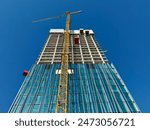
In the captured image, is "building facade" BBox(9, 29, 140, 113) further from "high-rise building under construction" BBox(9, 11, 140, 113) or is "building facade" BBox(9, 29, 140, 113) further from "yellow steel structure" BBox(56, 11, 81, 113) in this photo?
"yellow steel structure" BBox(56, 11, 81, 113)

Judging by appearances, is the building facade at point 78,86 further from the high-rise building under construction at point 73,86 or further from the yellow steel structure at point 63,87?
the yellow steel structure at point 63,87

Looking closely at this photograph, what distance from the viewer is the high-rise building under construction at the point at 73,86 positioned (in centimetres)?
6662

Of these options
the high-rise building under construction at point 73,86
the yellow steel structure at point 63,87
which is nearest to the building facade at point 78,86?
the high-rise building under construction at point 73,86

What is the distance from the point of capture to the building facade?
66.8 meters

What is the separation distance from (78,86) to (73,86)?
191 cm

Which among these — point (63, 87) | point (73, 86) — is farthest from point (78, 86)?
point (63, 87)

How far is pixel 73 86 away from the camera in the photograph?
243 ft

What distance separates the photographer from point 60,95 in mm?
68938

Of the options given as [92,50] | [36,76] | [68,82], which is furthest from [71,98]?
[92,50]

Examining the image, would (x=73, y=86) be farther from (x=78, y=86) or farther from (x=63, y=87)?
(x=63, y=87)

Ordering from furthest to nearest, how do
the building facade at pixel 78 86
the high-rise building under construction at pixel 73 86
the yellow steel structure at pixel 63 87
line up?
1. the building facade at pixel 78 86
2. the high-rise building under construction at pixel 73 86
3. the yellow steel structure at pixel 63 87

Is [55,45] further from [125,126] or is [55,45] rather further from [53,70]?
[125,126]

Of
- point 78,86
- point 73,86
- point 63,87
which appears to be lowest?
point 63,87

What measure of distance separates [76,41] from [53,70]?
29.5 metres
